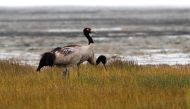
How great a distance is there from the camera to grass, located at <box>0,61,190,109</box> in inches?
430

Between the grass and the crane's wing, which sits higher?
the crane's wing

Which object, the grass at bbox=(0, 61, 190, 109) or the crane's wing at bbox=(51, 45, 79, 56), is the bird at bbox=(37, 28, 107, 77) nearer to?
the crane's wing at bbox=(51, 45, 79, 56)

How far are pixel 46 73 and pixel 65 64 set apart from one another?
122 cm

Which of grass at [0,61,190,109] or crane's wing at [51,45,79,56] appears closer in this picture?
grass at [0,61,190,109]

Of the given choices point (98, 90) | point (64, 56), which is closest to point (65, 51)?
point (64, 56)

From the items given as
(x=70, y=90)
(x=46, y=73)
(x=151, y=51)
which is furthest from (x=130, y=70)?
(x=151, y=51)

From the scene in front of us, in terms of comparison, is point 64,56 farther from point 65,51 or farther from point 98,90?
point 98,90

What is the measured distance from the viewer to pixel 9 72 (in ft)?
55.1

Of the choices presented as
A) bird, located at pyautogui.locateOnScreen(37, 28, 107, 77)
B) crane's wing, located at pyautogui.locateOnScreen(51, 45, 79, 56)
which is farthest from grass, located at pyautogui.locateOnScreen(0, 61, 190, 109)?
crane's wing, located at pyautogui.locateOnScreen(51, 45, 79, 56)

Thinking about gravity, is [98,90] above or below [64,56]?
below

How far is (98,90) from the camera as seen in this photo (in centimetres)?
1255

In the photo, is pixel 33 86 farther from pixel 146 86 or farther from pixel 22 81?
pixel 146 86

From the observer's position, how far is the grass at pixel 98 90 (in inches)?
430

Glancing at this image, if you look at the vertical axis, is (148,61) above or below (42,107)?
below
